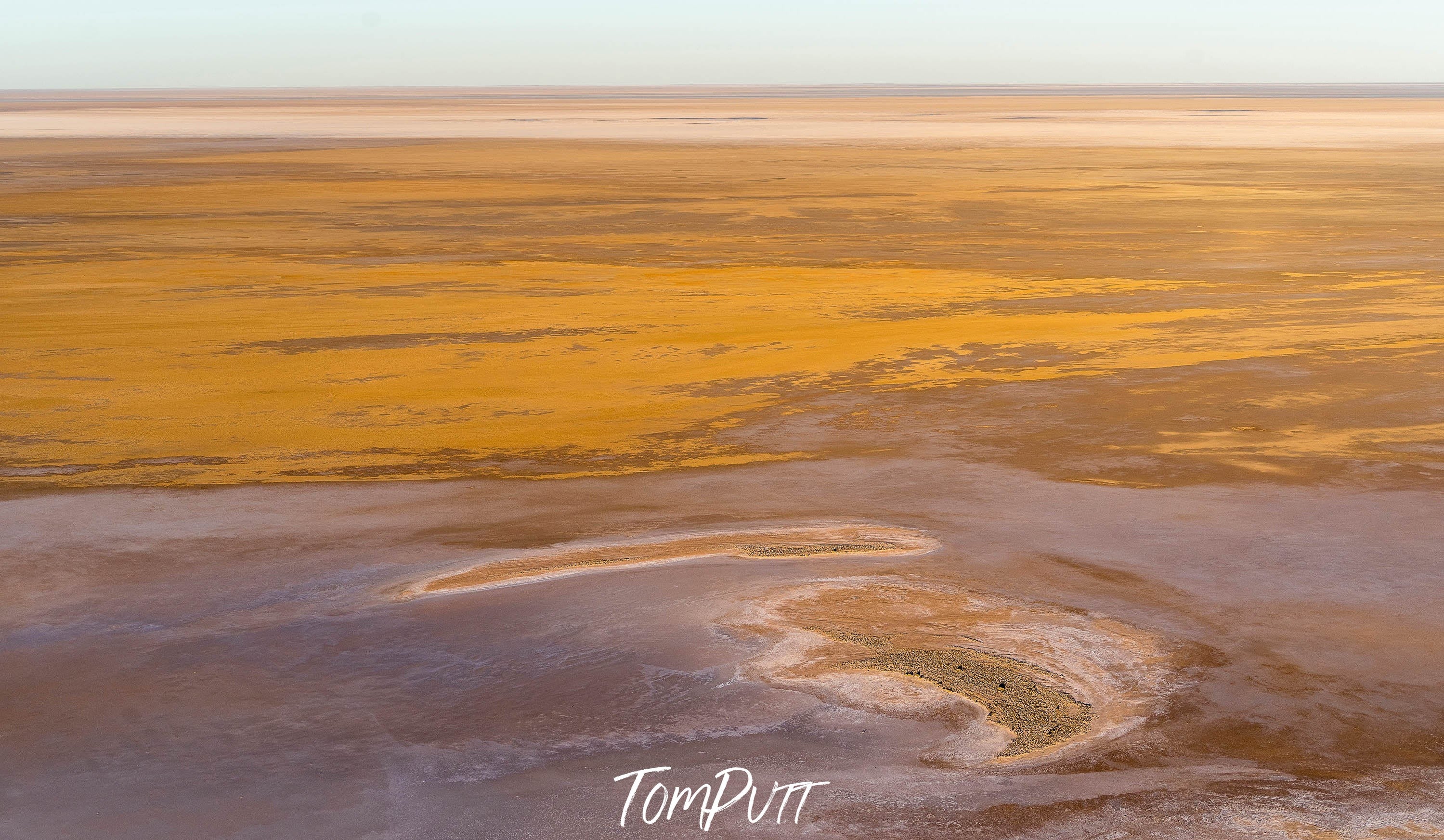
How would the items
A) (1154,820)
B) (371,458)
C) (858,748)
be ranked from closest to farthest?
(1154,820)
(858,748)
(371,458)

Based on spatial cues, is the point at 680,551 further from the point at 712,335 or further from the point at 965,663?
the point at 712,335

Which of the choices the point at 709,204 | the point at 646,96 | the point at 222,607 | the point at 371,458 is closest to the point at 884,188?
the point at 709,204

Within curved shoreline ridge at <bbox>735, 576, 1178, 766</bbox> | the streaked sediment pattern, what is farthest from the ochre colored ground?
curved shoreline ridge at <bbox>735, 576, 1178, 766</bbox>

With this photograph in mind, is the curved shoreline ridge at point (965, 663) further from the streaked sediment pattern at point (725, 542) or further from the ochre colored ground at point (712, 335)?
the ochre colored ground at point (712, 335)

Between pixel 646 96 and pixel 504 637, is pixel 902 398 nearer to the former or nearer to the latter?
pixel 504 637

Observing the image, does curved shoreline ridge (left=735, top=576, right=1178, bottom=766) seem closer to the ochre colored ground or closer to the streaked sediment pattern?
the streaked sediment pattern
